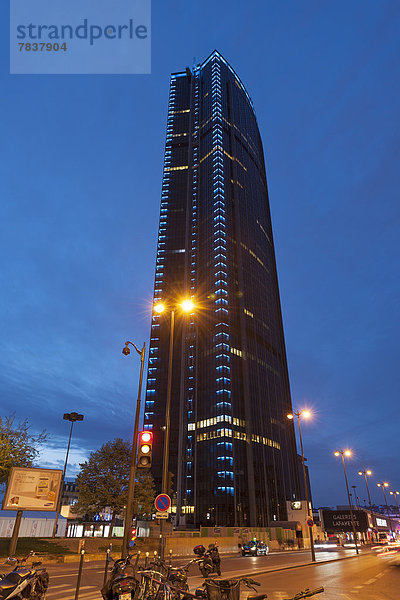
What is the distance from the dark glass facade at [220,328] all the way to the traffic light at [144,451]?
264ft

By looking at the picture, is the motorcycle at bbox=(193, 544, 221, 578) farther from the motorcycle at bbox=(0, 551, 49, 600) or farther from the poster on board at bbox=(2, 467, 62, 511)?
the poster on board at bbox=(2, 467, 62, 511)

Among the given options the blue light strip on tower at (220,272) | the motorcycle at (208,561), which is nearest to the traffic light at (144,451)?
the motorcycle at (208,561)

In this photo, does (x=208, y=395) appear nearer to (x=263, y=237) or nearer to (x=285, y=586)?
(x=263, y=237)

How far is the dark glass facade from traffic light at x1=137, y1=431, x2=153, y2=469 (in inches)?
3170

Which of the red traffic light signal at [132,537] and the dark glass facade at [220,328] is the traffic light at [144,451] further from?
the dark glass facade at [220,328]

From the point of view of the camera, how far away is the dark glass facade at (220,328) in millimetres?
104375

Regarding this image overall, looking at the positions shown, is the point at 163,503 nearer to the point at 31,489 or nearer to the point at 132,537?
the point at 132,537

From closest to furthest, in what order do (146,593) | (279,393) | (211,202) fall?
(146,593) < (279,393) < (211,202)

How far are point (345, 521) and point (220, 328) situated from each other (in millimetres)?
65160

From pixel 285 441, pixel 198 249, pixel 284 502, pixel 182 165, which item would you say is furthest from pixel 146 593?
pixel 182 165

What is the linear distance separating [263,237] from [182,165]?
51898 millimetres

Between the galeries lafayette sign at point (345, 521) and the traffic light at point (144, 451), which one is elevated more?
the traffic light at point (144, 451)

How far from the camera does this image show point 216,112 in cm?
16625

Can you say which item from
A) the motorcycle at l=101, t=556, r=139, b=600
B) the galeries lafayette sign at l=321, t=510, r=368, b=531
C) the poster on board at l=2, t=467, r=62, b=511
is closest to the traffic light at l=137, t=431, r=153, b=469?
the motorcycle at l=101, t=556, r=139, b=600
